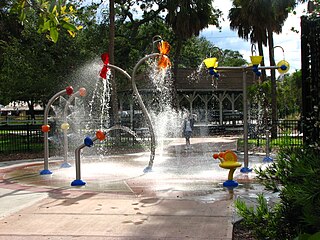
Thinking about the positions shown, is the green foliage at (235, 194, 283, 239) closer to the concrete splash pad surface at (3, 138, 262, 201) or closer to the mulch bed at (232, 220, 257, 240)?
the mulch bed at (232, 220, 257, 240)

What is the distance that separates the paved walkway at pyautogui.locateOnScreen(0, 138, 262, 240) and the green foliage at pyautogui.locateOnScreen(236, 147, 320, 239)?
119 cm

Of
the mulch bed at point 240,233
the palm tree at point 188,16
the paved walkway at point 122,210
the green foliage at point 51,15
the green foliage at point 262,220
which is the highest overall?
the palm tree at point 188,16

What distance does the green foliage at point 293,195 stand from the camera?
334cm

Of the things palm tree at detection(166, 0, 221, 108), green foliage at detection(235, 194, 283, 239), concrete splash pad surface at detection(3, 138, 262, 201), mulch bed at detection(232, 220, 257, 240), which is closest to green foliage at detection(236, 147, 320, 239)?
green foliage at detection(235, 194, 283, 239)

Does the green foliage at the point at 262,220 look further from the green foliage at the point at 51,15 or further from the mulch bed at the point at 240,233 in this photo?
the green foliage at the point at 51,15

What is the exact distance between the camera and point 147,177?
10.5 m

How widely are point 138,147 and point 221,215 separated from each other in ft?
41.9

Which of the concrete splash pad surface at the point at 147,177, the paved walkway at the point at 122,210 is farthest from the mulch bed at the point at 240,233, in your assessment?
Answer: the concrete splash pad surface at the point at 147,177

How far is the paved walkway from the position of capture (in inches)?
225

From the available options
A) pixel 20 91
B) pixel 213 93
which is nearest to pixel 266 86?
pixel 213 93

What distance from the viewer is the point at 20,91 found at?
23.5 meters

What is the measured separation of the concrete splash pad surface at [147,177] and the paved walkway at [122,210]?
2 cm

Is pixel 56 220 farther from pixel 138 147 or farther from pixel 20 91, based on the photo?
pixel 20 91

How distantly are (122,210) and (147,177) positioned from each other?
3.55 m
